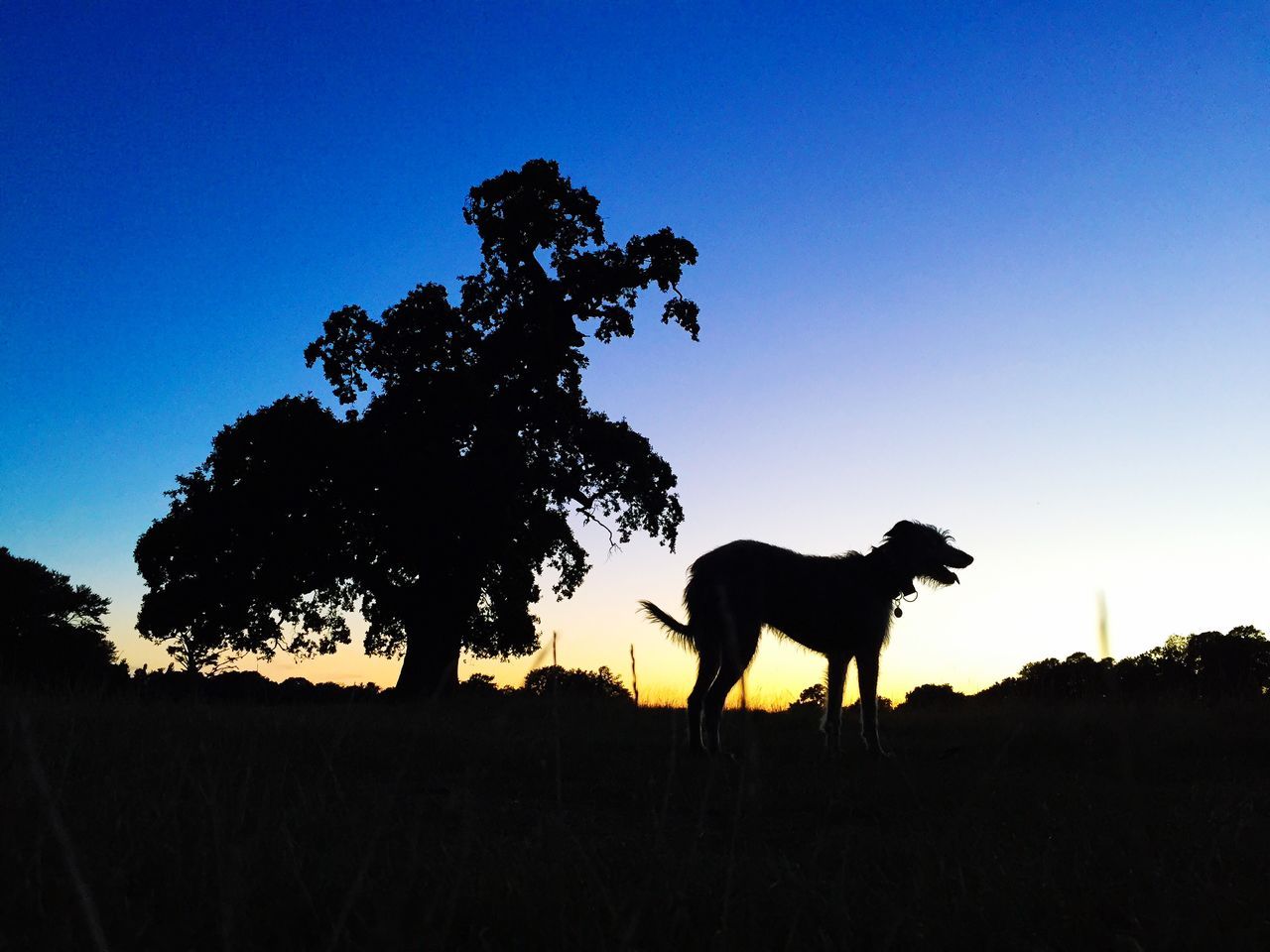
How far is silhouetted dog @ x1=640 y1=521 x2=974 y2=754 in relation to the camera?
9.34 metres

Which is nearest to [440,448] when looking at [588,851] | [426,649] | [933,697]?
[426,649]

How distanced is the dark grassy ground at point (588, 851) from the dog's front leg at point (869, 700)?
46.5 inches

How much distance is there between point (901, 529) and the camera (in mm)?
10852

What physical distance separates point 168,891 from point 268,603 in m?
22.9

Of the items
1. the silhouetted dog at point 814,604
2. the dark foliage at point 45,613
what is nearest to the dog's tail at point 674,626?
the silhouetted dog at point 814,604

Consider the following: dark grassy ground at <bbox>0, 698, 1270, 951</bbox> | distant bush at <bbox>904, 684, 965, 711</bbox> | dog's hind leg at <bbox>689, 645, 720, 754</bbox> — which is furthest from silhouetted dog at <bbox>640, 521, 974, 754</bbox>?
distant bush at <bbox>904, 684, 965, 711</bbox>

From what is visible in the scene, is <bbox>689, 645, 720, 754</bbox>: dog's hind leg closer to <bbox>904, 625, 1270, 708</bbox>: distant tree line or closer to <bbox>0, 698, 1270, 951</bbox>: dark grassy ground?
<bbox>0, 698, 1270, 951</bbox>: dark grassy ground

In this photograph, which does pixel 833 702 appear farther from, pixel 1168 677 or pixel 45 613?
pixel 45 613

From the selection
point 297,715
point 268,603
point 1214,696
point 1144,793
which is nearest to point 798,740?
point 1144,793

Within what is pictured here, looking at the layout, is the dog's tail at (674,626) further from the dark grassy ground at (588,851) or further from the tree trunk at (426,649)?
the tree trunk at (426,649)

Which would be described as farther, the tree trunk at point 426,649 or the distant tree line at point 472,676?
the tree trunk at point 426,649

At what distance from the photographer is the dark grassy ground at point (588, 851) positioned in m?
2.53

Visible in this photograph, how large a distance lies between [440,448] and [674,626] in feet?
42.7

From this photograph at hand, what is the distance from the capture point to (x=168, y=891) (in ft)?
10.3
